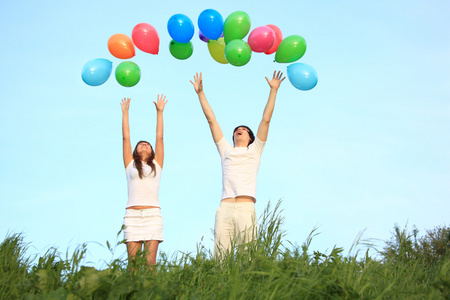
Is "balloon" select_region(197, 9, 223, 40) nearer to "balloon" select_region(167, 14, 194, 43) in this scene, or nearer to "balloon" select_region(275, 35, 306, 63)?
"balloon" select_region(167, 14, 194, 43)

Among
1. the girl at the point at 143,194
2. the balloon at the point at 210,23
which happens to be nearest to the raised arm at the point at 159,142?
the girl at the point at 143,194

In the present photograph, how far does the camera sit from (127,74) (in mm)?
6180

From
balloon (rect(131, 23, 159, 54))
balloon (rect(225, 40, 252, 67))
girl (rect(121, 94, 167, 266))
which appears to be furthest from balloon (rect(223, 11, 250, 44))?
girl (rect(121, 94, 167, 266))

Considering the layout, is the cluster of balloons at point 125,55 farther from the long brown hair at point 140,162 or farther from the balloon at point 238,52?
the long brown hair at point 140,162

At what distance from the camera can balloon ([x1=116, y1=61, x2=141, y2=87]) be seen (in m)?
6.18

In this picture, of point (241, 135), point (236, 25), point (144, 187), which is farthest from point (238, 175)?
point (236, 25)

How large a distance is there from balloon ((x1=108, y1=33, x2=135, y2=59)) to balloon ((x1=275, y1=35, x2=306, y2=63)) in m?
2.07

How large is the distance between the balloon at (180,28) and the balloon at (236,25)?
481 mm

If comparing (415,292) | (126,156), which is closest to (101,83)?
(126,156)

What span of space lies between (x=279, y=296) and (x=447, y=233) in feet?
37.0

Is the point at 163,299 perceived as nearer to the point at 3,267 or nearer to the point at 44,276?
the point at 44,276

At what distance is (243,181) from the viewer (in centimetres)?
486

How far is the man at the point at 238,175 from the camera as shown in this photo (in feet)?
15.4

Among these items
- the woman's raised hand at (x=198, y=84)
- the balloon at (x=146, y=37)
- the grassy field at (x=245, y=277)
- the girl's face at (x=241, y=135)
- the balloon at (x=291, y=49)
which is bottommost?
the grassy field at (x=245, y=277)
